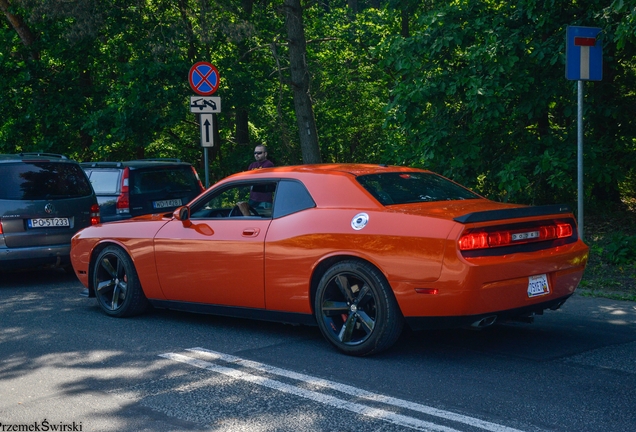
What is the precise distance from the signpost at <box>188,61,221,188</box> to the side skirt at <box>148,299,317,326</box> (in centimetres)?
592

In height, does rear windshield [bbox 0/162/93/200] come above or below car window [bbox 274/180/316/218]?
above

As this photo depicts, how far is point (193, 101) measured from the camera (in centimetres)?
1393

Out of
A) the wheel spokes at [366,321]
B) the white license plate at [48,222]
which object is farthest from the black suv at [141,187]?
the wheel spokes at [366,321]

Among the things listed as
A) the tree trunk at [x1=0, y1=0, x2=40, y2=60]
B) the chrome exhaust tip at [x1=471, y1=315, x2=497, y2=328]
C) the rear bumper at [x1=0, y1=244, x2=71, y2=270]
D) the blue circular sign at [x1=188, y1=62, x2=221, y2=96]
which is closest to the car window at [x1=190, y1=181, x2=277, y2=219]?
the chrome exhaust tip at [x1=471, y1=315, x2=497, y2=328]

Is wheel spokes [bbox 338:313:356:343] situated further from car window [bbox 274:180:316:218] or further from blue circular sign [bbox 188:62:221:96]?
blue circular sign [bbox 188:62:221:96]

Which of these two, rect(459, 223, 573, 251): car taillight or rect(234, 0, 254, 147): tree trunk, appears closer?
rect(459, 223, 573, 251): car taillight

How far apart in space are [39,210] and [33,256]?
0.64 m

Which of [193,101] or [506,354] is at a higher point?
[193,101]

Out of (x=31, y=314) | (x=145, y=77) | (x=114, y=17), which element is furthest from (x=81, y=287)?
(x=114, y=17)

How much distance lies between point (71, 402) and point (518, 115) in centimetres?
974

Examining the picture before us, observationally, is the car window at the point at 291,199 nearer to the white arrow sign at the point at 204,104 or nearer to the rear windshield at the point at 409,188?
the rear windshield at the point at 409,188

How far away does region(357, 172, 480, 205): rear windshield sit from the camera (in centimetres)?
688

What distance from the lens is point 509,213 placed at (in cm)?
628

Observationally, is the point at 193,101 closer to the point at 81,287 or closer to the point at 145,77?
the point at 81,287
